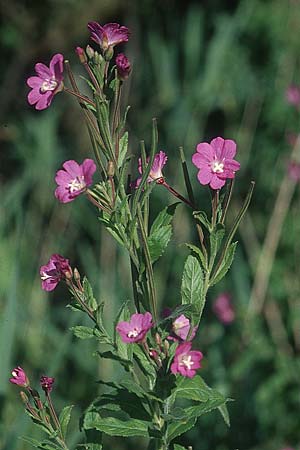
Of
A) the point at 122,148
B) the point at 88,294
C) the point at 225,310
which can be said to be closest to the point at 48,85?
the point at 122,148

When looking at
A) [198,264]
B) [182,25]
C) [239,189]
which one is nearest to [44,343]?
[239,189]

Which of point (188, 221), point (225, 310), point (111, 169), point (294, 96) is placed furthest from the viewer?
point (188, 221)

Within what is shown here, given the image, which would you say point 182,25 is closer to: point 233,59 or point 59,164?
point 233,59

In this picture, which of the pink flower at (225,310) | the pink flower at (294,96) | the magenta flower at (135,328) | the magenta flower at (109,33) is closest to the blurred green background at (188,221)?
the pink flower at (225,310)

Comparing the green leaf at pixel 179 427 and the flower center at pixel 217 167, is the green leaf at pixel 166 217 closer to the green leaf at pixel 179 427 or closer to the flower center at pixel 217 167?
the flower center at pixel 217 167

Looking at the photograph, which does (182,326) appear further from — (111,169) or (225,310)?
(225,310)
